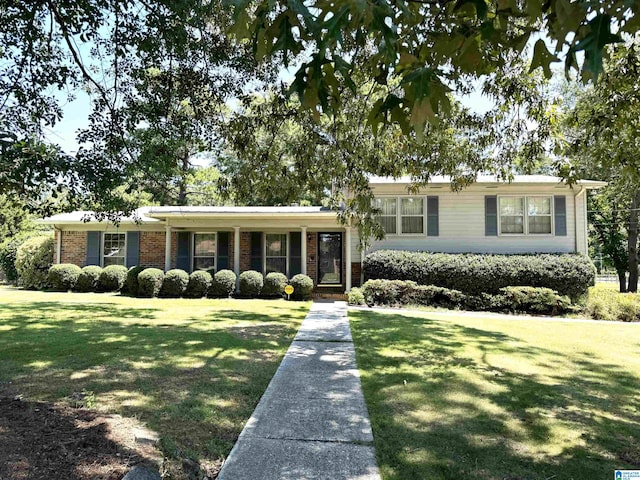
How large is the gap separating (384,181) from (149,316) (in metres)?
9.72

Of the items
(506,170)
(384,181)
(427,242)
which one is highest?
(384,181)

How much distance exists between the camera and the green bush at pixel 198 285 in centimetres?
1461

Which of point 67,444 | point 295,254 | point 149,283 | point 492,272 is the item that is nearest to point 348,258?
point 295,254

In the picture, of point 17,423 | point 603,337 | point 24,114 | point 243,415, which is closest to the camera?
point 17,423

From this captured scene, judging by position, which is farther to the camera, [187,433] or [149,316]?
[149,316]

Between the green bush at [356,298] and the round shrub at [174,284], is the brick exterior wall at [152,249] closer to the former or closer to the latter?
the round shrub at [174,284]

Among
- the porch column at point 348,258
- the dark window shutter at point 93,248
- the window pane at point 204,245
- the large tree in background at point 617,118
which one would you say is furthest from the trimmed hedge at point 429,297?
the dark window shutter at point 93,248

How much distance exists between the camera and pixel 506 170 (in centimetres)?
867

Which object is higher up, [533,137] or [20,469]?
[533,137]

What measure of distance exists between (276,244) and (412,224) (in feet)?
17.9

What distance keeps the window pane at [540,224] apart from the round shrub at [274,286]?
962cm

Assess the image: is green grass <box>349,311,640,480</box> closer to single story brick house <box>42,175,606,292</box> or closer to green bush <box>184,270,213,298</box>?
single story brick house <box>42,175,606,292</box>

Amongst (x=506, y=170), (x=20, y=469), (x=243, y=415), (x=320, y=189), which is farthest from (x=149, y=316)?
(x=506, y=170)

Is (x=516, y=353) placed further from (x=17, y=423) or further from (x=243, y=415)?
(x=17, y=423)
